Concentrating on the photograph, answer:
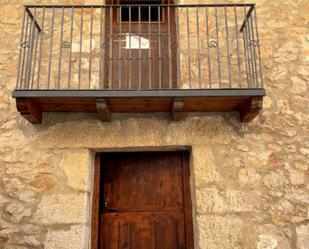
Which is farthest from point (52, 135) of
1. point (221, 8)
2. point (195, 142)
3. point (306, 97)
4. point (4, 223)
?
point (306, 97)

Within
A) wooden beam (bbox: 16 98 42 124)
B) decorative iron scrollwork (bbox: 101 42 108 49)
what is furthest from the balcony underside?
decorative iron scrollwork (bbox: 101 42 108 49)

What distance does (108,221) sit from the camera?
333cm

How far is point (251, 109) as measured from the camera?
3080 millimetres

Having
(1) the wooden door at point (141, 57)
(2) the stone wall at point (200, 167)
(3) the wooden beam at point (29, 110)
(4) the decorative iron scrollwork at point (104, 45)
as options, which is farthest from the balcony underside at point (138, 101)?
(4) the decorative iron scrollwork at point (104, 45)

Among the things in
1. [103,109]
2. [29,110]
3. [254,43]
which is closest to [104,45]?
[103,109]

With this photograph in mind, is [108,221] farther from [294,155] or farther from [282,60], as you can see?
[282,60]

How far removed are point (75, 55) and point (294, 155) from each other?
2.63 metres

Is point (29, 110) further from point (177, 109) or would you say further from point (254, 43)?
point (254, 43)

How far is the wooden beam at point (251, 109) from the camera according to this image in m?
3.04

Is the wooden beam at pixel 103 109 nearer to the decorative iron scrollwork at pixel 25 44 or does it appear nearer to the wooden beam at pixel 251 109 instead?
→ the decorative iron scrollwork at pixel 25 44

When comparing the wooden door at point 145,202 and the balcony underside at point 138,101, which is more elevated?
the balcony underside at point 138,101

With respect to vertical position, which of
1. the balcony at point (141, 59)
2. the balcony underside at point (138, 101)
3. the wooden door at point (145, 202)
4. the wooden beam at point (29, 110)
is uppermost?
the balcony at point (141, 59)

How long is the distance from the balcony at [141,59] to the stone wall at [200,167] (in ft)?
0.59

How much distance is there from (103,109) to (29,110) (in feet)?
2.30
